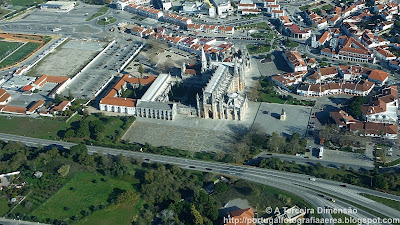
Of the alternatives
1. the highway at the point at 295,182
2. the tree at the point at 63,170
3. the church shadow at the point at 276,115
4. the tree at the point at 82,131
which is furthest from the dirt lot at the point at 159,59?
the tree at the point at 63,170

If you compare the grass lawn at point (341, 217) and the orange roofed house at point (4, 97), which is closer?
the grass lawn at point (341, 217)

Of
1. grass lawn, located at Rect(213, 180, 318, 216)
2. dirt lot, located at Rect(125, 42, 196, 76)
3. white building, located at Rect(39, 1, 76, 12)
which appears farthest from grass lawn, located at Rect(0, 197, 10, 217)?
white building, located at Rect(39, 1, 76, 12)

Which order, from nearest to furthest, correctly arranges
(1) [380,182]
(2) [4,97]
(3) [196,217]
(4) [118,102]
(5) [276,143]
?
(3) [196,217] → (1) [380,182] → (5) [276,143] → (4) [118,102] → (2) [4,97]

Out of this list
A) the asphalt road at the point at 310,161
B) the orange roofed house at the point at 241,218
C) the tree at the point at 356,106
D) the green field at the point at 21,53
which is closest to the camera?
the orange roofed house at the point at 241,218

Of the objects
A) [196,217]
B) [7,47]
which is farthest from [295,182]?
[7,47]

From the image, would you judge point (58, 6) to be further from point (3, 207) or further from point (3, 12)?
point (3, 207)

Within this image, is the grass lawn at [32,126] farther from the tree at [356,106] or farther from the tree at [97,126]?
the tree at [356,106]
